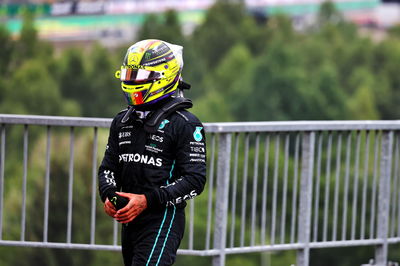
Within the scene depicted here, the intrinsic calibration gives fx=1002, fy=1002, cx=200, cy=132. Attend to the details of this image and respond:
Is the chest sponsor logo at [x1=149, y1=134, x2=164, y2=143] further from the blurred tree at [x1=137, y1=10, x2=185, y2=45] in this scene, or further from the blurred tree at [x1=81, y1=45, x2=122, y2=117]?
the blurred tree at [x1=137, y1=10, x2=185, y2=45]

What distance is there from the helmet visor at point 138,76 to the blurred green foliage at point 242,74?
5189cm

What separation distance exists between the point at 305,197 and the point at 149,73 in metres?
3.12

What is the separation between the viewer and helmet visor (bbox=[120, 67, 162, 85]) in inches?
193

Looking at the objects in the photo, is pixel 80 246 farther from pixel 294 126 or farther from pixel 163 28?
pixel 163 28

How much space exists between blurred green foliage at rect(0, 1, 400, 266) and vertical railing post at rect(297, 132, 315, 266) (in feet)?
160

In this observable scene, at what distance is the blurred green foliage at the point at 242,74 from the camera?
89688mm

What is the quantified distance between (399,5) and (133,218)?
5915 inches

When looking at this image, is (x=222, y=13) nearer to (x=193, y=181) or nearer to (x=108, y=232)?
(x=108, y=232)

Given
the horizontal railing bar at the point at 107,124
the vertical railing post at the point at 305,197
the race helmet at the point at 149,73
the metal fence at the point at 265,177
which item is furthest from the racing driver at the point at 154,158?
the vertical railing post at the point at 305,197

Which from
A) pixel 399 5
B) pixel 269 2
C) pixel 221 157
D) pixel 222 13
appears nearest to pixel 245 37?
pixel 222 13

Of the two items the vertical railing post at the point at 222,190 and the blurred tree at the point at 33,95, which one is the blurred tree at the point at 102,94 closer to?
the blurred tree at the point at 33,95

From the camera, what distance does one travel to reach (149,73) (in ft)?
16.1

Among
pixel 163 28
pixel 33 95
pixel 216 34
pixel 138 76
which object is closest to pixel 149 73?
pixel 138 76

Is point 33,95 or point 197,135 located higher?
point 33,95
